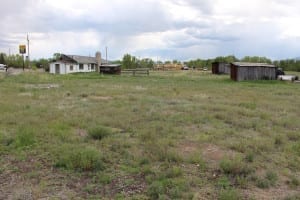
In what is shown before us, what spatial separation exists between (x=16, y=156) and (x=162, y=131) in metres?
2.99

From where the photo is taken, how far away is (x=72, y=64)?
173 feet

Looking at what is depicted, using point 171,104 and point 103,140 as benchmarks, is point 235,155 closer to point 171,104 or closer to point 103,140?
point 103,140

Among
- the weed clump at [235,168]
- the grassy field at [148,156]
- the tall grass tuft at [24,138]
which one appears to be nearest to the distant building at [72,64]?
the grassy field at [148,156]

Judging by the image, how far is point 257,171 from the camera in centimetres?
504

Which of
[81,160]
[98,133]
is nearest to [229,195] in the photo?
[81,160]

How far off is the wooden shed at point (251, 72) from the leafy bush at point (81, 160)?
24683 mm

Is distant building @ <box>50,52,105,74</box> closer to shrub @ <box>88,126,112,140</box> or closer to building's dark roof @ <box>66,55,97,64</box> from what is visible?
building's dark roof @ <box>66,55,97,64</box>

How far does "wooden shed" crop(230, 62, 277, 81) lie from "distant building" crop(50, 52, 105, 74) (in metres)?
28.9

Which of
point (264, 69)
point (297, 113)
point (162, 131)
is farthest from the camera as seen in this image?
point (264, 69)

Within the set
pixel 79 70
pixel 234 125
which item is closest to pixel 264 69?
pixel 234 125

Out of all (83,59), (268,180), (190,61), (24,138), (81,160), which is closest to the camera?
(268,180)

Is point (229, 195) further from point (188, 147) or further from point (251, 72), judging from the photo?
point (251, 72)

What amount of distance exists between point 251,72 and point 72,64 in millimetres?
30994

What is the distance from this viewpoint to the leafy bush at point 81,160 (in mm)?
5020
